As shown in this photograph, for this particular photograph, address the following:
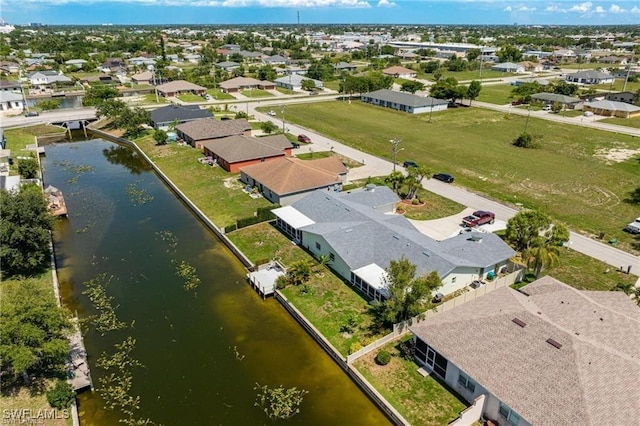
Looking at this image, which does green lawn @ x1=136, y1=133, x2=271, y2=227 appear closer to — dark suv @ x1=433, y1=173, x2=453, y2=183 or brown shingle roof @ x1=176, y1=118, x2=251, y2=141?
brown shingle roof @ x1=176, y1=118, x2=251, y2=141

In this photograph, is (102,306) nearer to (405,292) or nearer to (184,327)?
(184,327)

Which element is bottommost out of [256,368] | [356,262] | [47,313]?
[256,368]

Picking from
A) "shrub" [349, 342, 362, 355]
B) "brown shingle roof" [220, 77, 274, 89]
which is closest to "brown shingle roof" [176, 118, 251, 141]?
"brown shingle roof" [220, 77, 274, 89]

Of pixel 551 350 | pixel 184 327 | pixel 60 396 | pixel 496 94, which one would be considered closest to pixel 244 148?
pixel 184 327

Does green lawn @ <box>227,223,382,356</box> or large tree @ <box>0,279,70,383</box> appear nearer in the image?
large tree @ <box>0,279,70,383</box>

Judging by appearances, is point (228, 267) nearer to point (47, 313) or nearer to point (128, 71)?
point (47, 313)

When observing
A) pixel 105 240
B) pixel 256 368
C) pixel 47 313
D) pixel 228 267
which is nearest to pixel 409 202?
pixel 228 267

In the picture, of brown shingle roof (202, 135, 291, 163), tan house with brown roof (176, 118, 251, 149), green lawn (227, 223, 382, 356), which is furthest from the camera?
tan house with brown roof (176, 118, 251, 149)

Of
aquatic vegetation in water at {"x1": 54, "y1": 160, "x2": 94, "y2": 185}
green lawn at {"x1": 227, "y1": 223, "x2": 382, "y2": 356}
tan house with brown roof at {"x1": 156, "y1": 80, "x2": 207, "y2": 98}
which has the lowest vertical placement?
green lawn at {"x1": 227, "y1": 223, "x2": 382, "y2": 356}
